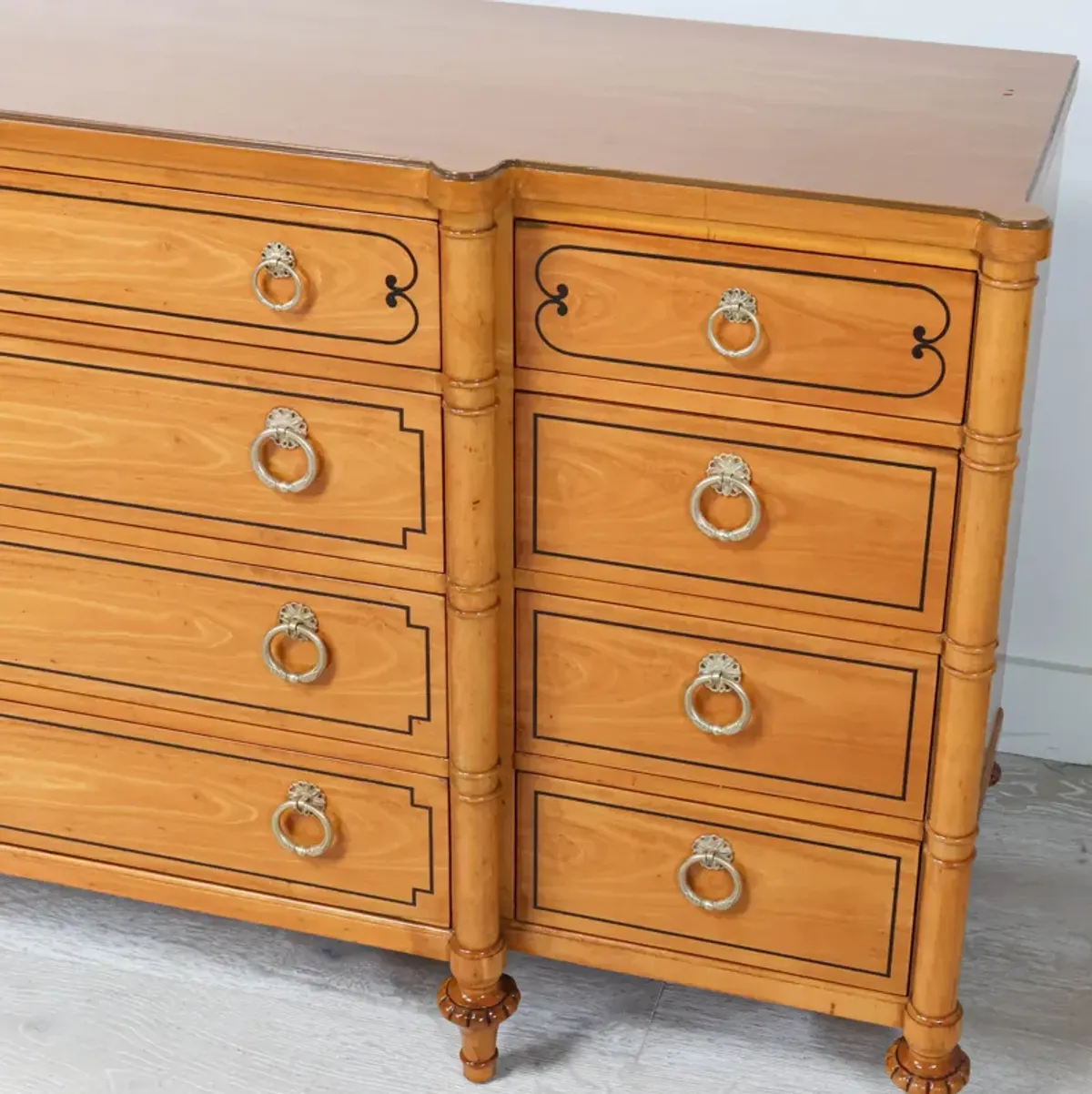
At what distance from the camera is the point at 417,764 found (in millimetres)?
1949

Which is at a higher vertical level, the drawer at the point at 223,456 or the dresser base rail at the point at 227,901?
the drawer at the point at 223,456

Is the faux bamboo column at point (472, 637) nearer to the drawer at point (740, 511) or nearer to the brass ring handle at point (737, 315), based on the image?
the drawer at point (740, 511)

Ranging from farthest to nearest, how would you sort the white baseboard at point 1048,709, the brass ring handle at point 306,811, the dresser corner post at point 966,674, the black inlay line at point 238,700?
1. the white baseboard at point 1048,709
2. the brass ring handle at point 306,811
3. the black inlay line at point 238,700
4. the dresser corner post at point 966,674

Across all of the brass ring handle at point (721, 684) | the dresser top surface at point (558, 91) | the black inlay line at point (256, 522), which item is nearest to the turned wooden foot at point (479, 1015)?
the brass ring handle at point (721, 684)

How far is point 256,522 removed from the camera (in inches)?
74.3

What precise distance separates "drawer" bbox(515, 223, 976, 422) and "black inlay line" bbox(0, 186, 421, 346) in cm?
11

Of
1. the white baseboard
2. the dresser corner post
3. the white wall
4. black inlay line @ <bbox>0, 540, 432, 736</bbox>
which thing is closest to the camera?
the dresser corner post

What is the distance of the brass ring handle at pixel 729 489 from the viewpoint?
5.69 feet

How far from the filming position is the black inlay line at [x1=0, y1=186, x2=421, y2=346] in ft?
5.62

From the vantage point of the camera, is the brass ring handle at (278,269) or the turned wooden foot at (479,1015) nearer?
the brass ring handle at (278,269)

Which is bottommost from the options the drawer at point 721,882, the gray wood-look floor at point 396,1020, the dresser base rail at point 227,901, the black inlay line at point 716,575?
the gray wood-look floor at point 396,1020

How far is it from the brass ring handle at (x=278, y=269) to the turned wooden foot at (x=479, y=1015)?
0.80 m

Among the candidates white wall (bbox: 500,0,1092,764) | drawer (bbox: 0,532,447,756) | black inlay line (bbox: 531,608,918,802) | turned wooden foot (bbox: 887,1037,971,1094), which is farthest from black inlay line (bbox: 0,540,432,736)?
white wall (bbox: 500,0,1092,764)

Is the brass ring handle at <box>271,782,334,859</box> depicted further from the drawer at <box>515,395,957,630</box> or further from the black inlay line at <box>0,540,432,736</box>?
the drawer at <box>515,395,957,630</box>
